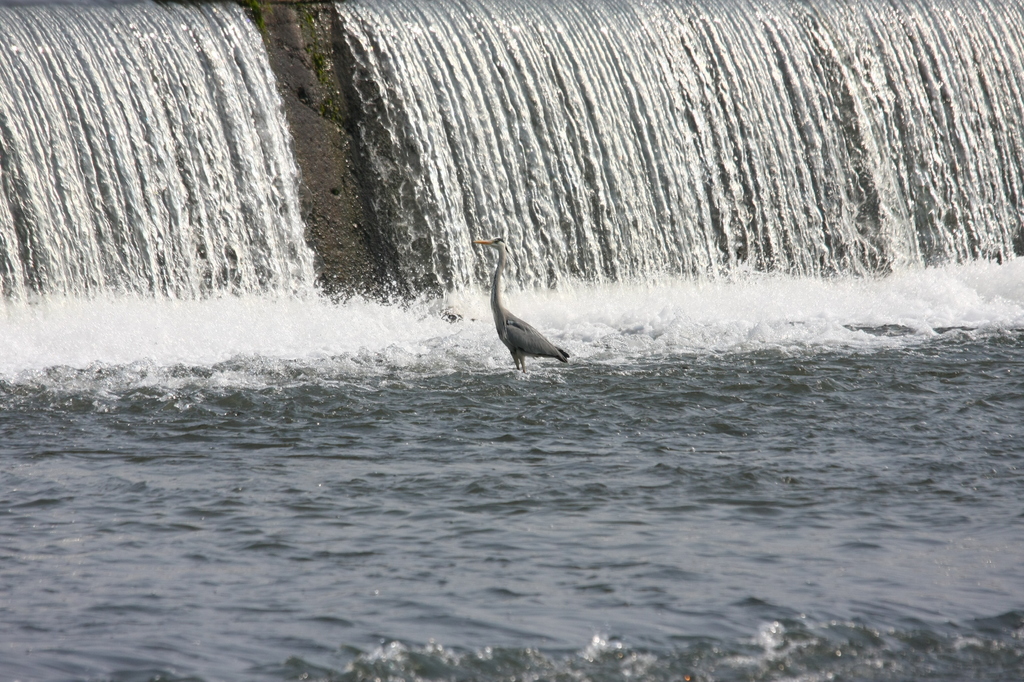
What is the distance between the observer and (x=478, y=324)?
1247 cm

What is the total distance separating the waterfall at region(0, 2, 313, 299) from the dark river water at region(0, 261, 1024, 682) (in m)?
0.52

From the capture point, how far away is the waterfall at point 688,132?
44.0 ft

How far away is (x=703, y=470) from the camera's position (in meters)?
7.10

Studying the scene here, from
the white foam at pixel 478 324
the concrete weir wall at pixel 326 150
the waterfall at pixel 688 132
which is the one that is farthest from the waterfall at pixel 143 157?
the waterfall at pixel 688 132

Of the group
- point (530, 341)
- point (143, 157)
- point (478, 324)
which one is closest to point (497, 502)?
point (530, 341)

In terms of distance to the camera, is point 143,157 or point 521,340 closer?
point 521,340

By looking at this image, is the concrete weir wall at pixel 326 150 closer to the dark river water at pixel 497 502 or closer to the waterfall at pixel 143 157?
the waterfall at pixel 143 157

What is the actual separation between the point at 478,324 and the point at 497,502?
6115 mm

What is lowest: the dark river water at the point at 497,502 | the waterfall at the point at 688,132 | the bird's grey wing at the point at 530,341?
the dark river water at the point at 497,502

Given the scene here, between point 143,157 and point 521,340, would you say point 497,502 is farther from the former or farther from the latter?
point 143,157

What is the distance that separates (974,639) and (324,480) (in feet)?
11.9

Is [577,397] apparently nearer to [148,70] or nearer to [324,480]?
[324,480]

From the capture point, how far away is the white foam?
1032cm

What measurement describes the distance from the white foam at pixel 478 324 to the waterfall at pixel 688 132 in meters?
0.64
